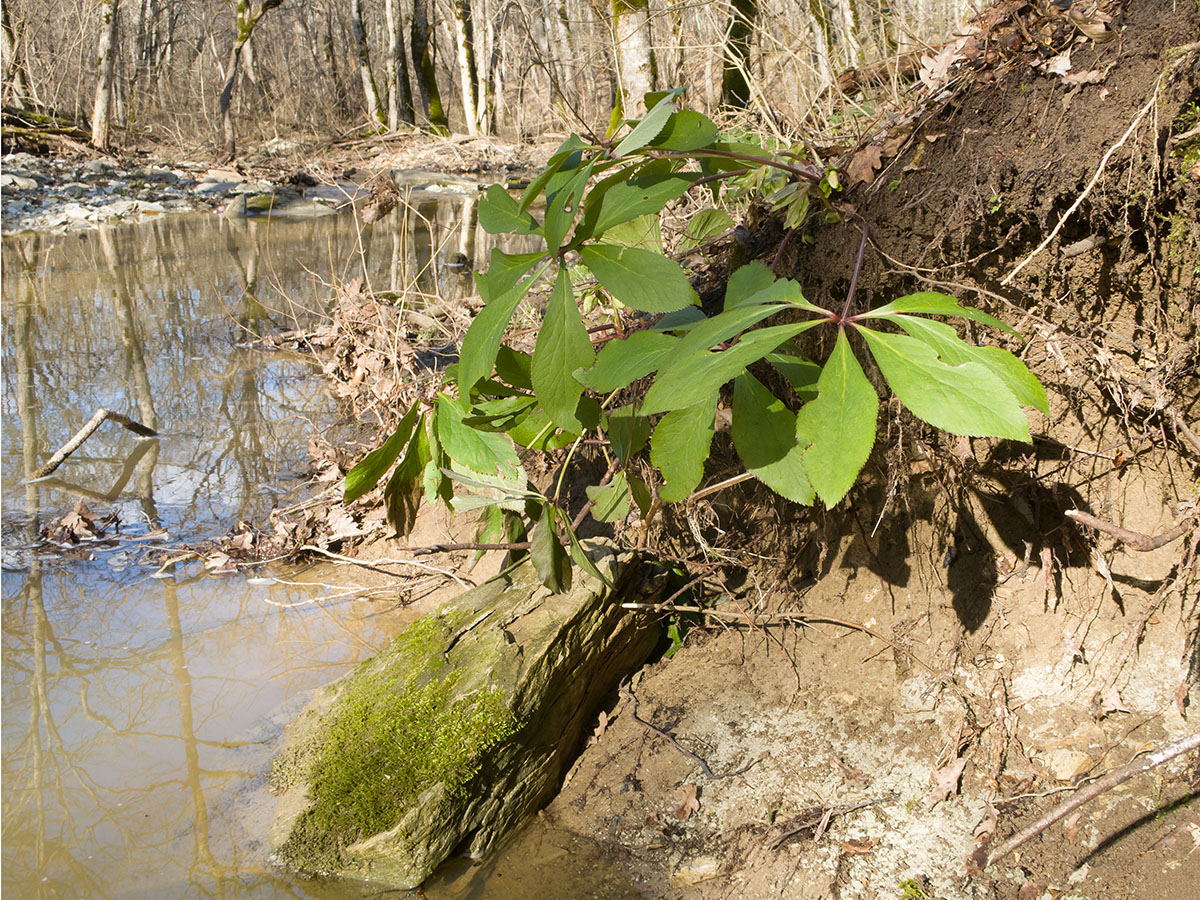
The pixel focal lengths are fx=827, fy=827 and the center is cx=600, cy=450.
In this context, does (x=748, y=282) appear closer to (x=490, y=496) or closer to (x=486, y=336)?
(x=486, y=336)

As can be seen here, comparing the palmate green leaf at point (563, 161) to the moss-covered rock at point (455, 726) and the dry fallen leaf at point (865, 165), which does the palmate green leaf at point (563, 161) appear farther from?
the moss-covered rock at point (455, 726)

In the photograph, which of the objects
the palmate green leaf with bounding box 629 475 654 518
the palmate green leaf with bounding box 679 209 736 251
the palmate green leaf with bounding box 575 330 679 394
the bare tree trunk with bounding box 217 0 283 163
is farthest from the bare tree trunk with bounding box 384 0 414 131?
the palmate green leaf with bounding box 575 330 679 394

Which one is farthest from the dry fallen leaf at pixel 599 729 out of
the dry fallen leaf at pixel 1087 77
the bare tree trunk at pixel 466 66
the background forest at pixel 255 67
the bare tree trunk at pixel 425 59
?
the bare tree trunk at pixel 425 59

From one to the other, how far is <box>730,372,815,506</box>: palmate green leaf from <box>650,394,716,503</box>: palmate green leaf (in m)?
0.10

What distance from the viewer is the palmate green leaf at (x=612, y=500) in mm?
2303

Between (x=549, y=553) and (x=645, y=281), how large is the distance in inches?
31.7

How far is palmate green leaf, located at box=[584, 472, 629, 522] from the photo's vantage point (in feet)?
7.55

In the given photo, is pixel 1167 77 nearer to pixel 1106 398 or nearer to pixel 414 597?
pixel 1106 398

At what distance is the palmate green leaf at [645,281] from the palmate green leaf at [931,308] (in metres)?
0.33

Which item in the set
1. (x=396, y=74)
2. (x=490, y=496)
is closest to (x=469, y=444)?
(x=490, y=496)

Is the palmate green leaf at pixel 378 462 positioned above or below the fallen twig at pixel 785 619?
above

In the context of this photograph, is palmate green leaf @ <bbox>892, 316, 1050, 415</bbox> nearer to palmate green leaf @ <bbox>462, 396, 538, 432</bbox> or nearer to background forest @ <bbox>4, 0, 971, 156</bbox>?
palmate green leaf @ <bbox>462, 396, 538, 432</bbox>

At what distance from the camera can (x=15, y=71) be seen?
17875 mm

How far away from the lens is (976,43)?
2.11 metres
